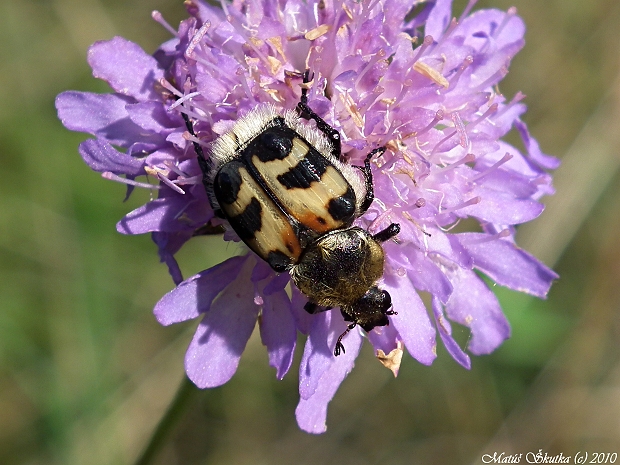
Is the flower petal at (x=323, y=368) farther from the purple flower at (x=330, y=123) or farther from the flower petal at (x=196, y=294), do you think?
the flower petal at (x=196, y=294)

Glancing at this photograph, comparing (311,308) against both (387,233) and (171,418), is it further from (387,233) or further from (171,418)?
(171,418)

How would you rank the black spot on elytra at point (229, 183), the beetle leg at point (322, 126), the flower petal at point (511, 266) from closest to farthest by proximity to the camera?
1. the black spot on elytra at point (229, 183)
2. the beetle leg at point (322, 126)
3. the flower petal at point (511, 266)

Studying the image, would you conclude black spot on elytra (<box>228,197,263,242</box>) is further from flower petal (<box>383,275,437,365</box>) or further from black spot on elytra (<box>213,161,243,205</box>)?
flower petal (<box>383,275,437,365</box>)

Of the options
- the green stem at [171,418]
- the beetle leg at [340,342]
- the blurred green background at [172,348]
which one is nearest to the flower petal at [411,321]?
the beetle leg at [340,342]

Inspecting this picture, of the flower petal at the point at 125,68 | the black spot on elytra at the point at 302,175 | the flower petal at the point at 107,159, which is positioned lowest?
the black spot on elytra at the point at 302,175

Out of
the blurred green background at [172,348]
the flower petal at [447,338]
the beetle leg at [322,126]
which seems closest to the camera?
the beetle leg at [322,126]

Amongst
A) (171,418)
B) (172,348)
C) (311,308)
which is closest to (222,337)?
(311,308)

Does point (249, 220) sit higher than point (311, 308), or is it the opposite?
point (249, 220)
